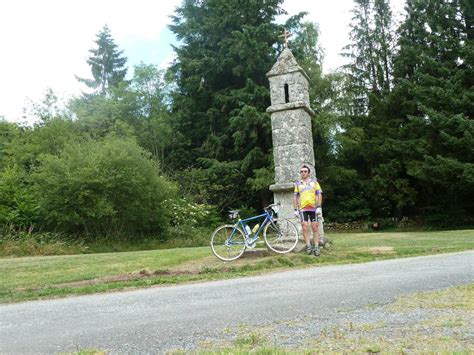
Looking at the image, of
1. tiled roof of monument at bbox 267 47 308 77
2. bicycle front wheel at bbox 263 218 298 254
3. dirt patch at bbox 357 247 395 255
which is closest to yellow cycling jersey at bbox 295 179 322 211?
bicycle front wheel at bbox 263 218 298 254

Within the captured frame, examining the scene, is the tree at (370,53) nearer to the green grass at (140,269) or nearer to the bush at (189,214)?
the bush at (189,214)

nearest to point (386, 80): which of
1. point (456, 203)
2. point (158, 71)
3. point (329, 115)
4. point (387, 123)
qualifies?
point (387, 123)

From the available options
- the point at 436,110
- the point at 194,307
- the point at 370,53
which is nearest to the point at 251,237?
the point at 194,307

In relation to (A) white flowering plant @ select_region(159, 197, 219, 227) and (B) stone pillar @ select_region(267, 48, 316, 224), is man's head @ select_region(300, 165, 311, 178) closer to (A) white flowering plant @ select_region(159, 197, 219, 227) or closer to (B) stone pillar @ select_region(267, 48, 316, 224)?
(B) stone pillar @ select_region(267, 48, 316, 224)

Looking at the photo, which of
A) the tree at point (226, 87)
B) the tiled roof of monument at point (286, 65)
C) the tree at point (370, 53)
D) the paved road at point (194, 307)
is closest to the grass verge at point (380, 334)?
the paved road at point (194, 307)

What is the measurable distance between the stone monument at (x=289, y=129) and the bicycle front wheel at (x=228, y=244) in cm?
129

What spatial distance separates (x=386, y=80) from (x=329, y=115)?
23.9 feet

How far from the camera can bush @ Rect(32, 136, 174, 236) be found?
639 inches

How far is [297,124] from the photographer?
Result: 32.8 feet

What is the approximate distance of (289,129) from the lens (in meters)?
9.99

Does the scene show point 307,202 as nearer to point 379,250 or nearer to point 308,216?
point 308,216

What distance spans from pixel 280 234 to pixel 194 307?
453cm

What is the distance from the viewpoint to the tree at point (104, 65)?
4301cm

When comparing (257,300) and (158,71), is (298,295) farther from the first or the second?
(158,71)
